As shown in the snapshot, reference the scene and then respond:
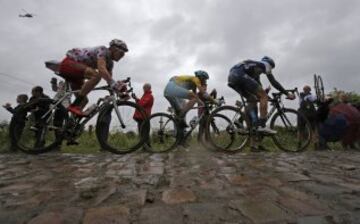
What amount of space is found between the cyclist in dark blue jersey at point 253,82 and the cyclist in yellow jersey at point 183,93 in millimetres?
680

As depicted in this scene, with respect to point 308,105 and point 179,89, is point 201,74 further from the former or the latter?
point 308,105

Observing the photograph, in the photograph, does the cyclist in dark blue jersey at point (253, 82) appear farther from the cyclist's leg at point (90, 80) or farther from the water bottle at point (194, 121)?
the cyclist's leg at point (90, 80)

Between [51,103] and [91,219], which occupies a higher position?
[51,103]

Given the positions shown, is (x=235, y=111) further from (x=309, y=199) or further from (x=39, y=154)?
(x=309, y=199)

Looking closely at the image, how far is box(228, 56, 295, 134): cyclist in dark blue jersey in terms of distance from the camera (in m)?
8.37

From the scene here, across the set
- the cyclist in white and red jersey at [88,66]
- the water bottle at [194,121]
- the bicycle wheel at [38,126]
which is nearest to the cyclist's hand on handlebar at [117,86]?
the cyclist in white and red jersey at [88,66]

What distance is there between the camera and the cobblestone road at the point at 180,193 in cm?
294

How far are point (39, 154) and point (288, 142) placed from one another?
514 cm

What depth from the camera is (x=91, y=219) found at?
2877 mm

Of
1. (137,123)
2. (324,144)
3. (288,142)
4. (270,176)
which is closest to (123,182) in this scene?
(270,176)

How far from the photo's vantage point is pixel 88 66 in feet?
22.8

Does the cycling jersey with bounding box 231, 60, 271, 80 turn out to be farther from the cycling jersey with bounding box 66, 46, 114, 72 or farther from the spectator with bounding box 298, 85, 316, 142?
the cycling jersey with bounding box 66, 46, 114, 72

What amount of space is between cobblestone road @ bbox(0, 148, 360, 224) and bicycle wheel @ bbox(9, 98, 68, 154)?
51.8 inches

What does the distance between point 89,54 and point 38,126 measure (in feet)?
5.01
